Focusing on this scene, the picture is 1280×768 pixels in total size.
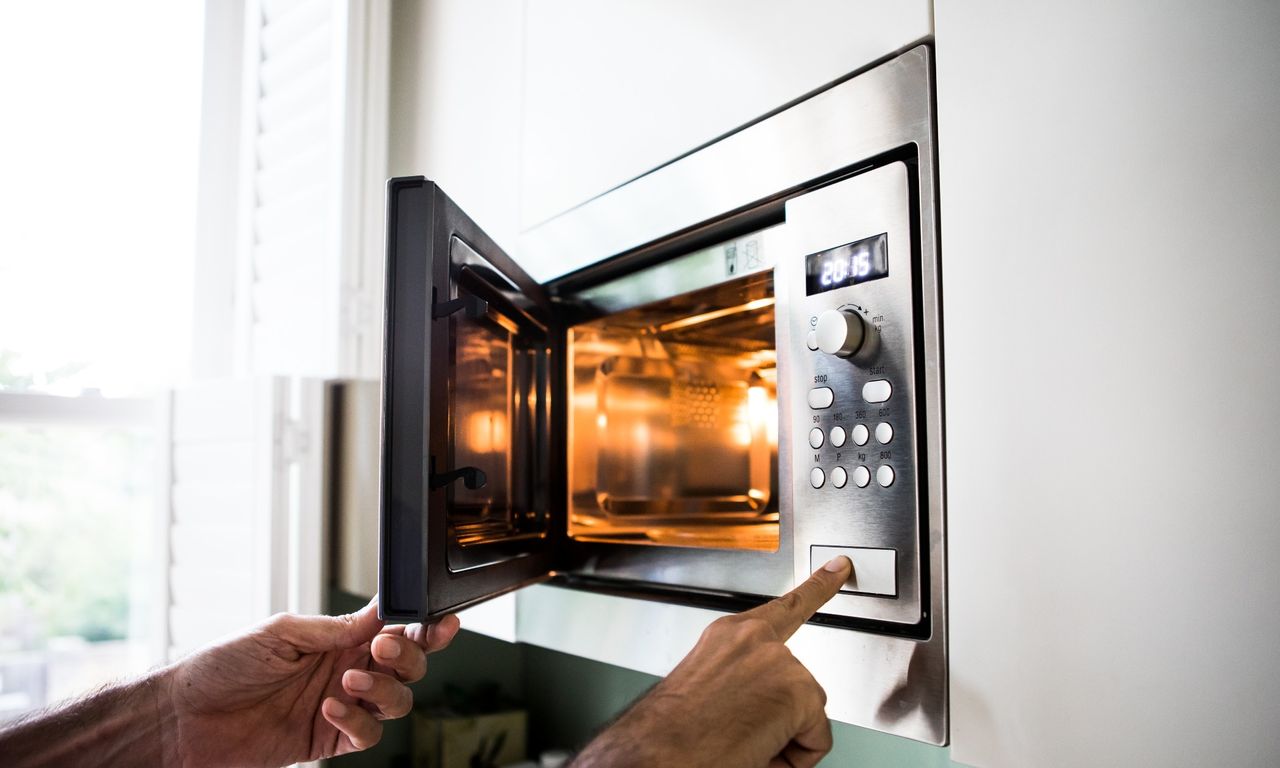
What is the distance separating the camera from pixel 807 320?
0.67 metres

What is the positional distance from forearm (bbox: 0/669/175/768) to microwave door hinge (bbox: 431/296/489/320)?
0.56 metres

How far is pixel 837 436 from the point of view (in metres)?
0.63

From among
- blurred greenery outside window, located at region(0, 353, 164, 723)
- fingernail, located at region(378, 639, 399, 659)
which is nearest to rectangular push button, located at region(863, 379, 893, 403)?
fingernail, located at region(378, 639, 399, 659)

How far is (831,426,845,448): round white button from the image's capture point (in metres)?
→ 0.63

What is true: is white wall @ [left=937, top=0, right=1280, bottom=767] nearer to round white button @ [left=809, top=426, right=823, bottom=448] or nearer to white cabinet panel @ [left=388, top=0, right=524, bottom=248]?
round white button @ [left=809, top=426, right=823, bottom=448]

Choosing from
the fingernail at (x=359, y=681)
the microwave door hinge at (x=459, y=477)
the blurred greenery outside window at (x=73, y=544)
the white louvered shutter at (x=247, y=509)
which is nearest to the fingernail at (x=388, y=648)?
the fingernail at (x=359, y=681)

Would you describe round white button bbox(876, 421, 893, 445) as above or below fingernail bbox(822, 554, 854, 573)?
above

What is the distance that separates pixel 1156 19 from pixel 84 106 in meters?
2.02

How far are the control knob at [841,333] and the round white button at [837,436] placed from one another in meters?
0.06

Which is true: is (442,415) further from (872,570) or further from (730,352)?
(730,352)

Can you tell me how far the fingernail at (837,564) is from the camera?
0.62m

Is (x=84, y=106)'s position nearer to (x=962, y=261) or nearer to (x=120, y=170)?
(x=120, y=170)

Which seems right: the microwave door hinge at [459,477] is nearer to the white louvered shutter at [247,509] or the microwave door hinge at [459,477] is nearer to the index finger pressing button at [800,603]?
the index finger pressing button at [800,603]

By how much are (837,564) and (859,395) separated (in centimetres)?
13
